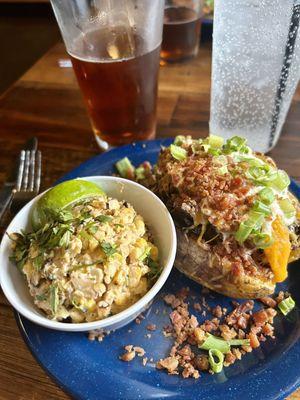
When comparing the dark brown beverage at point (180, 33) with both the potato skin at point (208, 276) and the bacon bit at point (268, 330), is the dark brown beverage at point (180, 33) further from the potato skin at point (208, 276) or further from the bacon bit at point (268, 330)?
the bacon bit at point (268, 330)

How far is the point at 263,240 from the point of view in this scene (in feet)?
3.02

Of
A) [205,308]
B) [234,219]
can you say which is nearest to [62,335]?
[205,308]

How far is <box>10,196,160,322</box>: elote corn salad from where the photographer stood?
2.86 feet

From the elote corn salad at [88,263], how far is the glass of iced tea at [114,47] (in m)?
0.50

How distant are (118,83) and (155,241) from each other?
0.55 metres

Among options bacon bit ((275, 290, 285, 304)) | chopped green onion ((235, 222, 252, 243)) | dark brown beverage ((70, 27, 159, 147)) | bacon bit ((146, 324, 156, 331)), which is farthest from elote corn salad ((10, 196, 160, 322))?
dark brown beverage ((70, 27, 159, 147))

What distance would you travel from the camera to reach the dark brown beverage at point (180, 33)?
5.90 feet

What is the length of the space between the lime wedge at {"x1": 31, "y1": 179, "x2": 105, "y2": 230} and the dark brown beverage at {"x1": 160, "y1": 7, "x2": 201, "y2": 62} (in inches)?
41.6

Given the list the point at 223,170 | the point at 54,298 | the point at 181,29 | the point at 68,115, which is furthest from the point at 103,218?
the point at 181,29

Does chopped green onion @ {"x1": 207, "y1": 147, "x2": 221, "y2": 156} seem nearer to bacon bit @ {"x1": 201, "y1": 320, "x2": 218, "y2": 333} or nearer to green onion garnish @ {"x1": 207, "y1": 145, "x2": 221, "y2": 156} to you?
green onion garnish @ {"x1": 207, "y1": 145, "x2": 221, "y2": 156}

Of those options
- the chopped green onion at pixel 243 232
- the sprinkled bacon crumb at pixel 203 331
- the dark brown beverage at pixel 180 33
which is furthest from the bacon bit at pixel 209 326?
the dark brown beverage at pixel 180 33

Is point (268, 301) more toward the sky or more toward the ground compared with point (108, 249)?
more toward the ground

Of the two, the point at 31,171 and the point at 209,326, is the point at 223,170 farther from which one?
the point at 31,171

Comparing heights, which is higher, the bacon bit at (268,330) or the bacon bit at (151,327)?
the bacon bit at (268,330)
